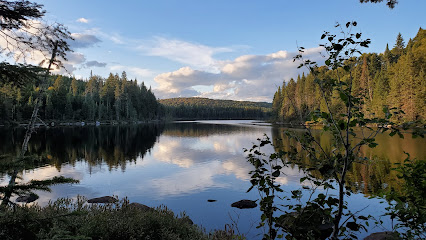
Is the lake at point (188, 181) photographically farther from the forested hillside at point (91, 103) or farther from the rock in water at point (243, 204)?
the forested hillside at point (91, 103)

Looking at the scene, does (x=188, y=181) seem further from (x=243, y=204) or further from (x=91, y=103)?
(x=91, y=103)

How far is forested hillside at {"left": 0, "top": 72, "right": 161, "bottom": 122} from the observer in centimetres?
9044

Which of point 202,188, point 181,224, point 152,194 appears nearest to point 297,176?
point 202,188

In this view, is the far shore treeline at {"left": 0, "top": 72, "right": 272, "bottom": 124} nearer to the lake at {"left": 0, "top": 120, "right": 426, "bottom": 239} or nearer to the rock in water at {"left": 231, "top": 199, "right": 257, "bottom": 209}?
the lake at {"left": 0, "top": 120, "right": 426, "bottom": 239}

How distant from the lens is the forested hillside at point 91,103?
9044 cm

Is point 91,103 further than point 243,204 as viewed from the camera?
Yes

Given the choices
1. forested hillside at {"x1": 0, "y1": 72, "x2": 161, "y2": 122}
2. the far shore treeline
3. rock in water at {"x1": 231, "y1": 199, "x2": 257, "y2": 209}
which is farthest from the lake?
forested hillside at {"x1": 0, "y1": 72, "x2": 161, "y2": 122}

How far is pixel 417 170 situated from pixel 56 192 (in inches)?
766

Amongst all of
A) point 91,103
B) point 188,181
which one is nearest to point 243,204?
point 188,181

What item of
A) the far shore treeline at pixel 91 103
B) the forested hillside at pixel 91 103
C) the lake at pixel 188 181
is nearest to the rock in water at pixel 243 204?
the lake at pixel 188 181

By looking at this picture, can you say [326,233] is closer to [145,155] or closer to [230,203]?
[230,203]

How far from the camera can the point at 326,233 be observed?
3.86 metres

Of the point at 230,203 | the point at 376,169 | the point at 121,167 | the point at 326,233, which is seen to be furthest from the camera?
the point at 121,167

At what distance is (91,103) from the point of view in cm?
10769
